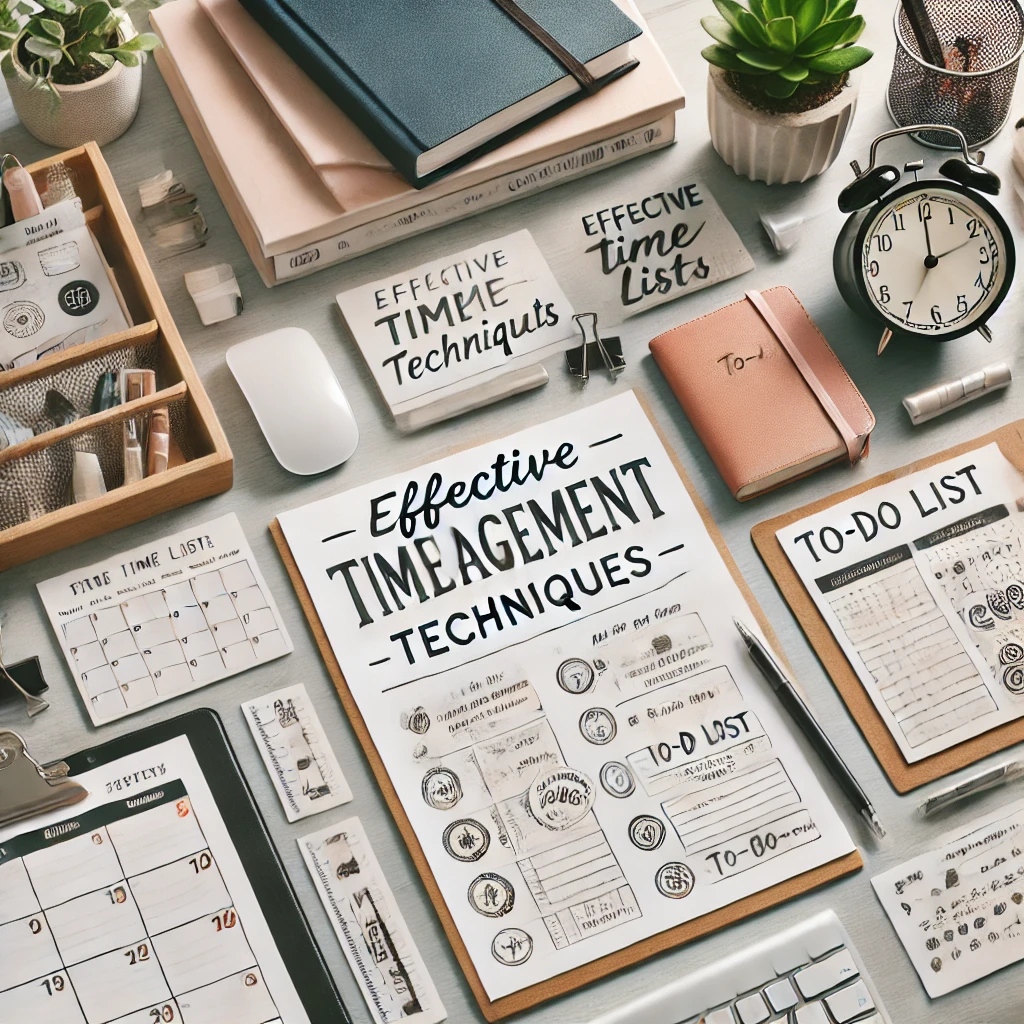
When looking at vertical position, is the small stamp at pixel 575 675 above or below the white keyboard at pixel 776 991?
above

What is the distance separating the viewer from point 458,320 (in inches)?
43.4

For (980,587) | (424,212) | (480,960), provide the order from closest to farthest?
(480,960) → (980,587) → (424,212)

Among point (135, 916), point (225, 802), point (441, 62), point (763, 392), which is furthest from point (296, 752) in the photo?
point (441, 62)

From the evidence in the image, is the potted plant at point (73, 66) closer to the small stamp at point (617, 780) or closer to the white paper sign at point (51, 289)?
the white paper sign at point (51, 289)

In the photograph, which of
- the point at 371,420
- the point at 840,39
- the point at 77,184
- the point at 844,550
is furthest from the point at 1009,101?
the point at 77,184

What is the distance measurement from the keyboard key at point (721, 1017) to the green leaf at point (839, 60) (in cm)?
77

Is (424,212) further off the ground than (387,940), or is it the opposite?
(424,212)

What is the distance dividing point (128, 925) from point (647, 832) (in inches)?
15.9

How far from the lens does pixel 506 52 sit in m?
1.09

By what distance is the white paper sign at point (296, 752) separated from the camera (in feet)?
3.14

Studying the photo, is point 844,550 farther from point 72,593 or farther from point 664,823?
point 72,593

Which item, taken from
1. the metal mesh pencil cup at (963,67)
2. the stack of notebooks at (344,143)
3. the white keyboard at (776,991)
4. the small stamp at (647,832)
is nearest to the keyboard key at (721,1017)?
the white keyboard at (776,991)

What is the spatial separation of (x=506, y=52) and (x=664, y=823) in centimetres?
69

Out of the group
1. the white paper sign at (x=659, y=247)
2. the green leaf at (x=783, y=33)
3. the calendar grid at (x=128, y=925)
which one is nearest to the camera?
the calendar grid at (x=128, y=925)
